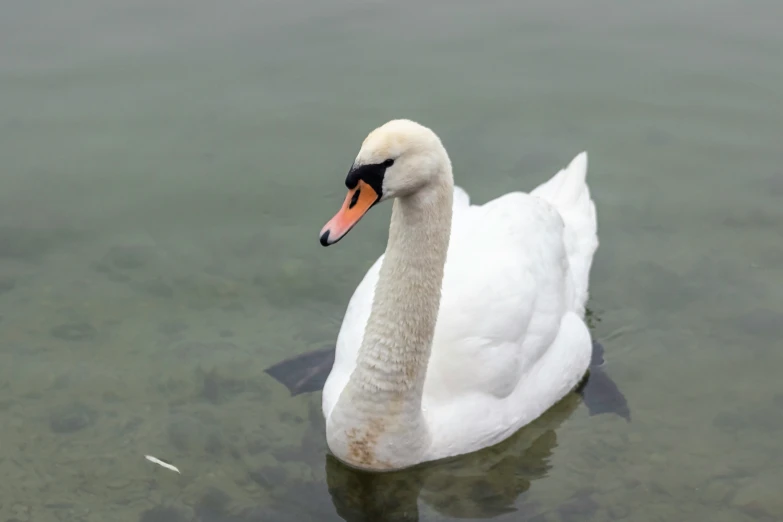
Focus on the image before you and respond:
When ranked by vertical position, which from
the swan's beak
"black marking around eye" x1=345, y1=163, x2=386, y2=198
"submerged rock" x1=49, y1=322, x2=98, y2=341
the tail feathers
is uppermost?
"black marking around eye" x1=345, y1=163, x2=386, y2=198

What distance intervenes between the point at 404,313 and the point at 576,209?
307cm

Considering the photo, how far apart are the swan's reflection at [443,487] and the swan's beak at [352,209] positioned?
6.10 ft

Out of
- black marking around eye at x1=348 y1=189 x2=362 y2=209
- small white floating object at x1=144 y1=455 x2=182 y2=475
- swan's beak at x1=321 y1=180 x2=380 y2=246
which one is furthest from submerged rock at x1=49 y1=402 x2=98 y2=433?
black marking around eye at x1=348 y1=189 x2=362 y2=209

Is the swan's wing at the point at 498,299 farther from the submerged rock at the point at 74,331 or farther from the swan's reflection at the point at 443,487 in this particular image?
the submerged rock at the point at 74,331

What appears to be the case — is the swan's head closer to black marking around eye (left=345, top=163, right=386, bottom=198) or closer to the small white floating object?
black marking around eye (left=345, top=163, right=386, bottom=198)

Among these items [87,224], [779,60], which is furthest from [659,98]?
[87,224]

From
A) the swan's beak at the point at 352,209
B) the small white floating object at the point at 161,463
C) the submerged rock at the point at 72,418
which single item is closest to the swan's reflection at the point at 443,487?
the small white floating object at the point at 161,463

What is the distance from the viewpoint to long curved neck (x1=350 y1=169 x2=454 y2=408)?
20.1 feet

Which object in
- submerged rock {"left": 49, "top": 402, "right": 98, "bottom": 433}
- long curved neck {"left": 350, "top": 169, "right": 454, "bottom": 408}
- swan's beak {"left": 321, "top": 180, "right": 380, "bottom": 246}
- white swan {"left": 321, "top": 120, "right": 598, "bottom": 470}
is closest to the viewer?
swan's beak {"left": 321, "top": 180, "right": 380, "bottom": 246}

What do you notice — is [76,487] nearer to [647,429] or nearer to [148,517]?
[148,517]

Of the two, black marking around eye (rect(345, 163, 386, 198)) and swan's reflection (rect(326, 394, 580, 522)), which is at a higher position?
black marking around eye (rect(345, 163, 386, 198))

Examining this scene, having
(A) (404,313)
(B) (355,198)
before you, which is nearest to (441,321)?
(A) (404,313)

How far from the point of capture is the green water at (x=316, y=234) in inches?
275

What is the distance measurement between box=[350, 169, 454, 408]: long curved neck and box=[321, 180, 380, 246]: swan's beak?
0.40 meters
